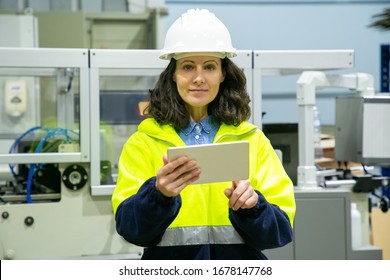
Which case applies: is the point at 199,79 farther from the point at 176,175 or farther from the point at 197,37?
the point at 176,175

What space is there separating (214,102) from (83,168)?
1037mm

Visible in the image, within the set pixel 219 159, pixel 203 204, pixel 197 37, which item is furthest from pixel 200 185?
pixel 197 37

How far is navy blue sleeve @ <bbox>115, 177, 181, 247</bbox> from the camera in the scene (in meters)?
1.22

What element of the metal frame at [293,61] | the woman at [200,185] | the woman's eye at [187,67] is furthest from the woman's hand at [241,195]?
the metal frame at [293,61]

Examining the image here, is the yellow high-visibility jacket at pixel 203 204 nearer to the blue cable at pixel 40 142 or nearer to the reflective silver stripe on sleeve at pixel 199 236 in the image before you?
the reflective silver stripe on sleeve at pixel 199 236

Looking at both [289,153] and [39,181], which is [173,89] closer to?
[39,181]

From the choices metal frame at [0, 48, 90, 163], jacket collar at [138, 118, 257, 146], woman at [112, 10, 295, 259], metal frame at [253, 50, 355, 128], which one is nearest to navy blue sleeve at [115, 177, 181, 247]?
woman at [112, 10, 295, 259]

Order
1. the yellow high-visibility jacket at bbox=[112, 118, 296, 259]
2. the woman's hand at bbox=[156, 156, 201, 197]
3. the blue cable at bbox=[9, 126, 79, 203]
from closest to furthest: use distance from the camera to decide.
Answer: the woman's hand at bbox=[156, 156, 201, 197]
the yellow high-visibility jacket at bbox=[112, 118, 296, 259]
the blue cable at bbox=[9, 126, 79, 203]

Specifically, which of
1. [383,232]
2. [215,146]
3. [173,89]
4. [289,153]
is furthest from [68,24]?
[215,146]

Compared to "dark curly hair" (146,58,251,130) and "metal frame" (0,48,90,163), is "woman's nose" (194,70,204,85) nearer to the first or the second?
"dark curly hair" (146,58,251,130)

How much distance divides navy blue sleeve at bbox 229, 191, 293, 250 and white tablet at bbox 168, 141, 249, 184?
73 mm

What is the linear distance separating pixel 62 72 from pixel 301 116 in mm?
894

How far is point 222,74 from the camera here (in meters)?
1.41

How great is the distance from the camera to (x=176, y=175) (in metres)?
1.19
